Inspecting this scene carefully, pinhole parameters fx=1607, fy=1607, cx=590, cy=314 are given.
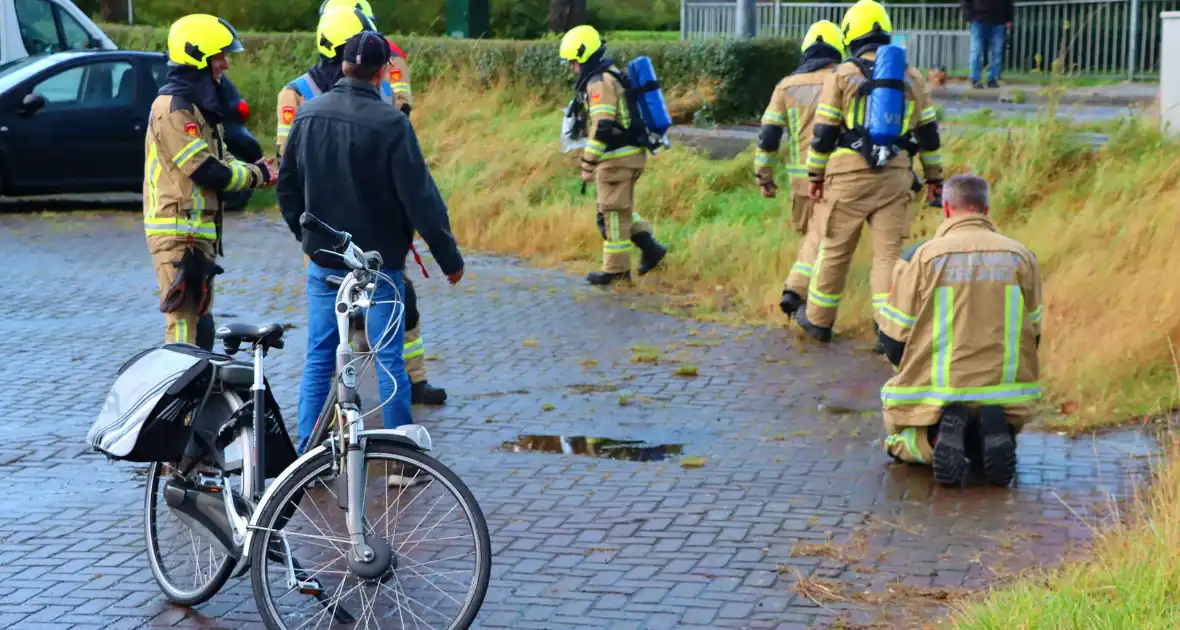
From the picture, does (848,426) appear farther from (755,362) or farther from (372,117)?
(372,117)

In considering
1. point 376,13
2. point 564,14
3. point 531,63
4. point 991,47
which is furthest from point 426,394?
point 376,13

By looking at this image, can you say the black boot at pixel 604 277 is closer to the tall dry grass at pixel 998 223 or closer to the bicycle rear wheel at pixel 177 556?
the tall dry grass at pixel 998 223

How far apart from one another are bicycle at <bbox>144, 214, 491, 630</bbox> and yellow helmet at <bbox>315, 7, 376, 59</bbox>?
8.87ft

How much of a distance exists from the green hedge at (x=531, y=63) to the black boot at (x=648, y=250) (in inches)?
198

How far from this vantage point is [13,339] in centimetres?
993

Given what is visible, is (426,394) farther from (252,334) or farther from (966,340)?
(252,334)

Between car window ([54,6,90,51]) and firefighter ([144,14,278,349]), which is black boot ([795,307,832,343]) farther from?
car window ([54,6,90,51])

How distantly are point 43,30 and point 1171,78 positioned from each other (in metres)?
12.8

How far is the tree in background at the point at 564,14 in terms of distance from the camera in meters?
26.8

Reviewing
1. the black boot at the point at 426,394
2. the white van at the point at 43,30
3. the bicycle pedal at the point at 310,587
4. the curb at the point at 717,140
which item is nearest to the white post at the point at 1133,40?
the curb at the point at 717,140

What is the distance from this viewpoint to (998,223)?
463 inches

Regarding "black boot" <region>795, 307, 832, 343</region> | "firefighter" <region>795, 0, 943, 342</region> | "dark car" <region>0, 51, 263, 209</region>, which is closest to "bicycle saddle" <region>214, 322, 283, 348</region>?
"firefighter" <region>795, 0, 943, 342</region>

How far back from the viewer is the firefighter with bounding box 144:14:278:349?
7285 millimetres

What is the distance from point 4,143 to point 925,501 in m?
11.3
